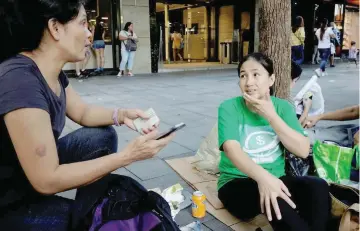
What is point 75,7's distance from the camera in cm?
160

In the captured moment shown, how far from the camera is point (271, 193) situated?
6.09ft

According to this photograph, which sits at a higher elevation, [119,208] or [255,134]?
[255,134]

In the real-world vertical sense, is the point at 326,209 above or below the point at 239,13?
below

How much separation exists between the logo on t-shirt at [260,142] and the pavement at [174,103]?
0.56 meters

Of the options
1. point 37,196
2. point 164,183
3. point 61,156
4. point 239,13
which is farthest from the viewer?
point 239,13

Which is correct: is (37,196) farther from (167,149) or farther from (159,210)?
(167,149)

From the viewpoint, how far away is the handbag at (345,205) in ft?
6.13

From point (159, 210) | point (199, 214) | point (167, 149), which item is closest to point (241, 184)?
point (199, 214)

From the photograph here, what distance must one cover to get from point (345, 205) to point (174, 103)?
15.6 feet

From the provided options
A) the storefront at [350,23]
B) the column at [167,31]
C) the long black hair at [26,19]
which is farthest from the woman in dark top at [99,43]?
the storefront at [350,23]

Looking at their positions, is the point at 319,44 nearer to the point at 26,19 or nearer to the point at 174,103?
the point at 174,103

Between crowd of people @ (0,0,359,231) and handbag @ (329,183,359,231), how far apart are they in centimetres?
10

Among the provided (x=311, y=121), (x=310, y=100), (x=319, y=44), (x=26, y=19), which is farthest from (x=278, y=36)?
(x=319, y=44)

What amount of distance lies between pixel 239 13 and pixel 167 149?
45.4ft
